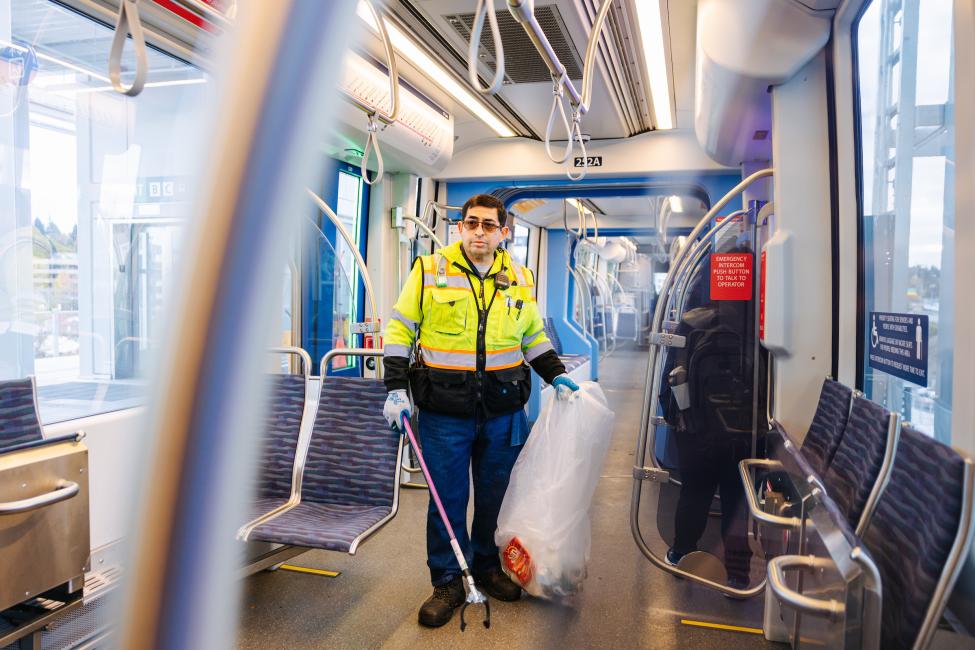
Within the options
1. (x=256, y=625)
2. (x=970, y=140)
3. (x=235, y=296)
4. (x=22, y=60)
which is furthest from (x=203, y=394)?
(x=22, y=60)

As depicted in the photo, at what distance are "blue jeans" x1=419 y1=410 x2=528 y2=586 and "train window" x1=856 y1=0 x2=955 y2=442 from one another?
1399 mm

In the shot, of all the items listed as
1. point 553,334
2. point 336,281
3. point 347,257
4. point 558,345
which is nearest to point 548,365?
point 336,281

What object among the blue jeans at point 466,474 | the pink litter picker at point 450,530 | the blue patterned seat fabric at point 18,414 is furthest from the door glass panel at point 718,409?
the blue patterned seat fabric at point 18,414

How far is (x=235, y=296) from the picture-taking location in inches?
13.2

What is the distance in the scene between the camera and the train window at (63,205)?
238cm

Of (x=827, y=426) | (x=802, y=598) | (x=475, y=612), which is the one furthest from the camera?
(x=475, y=612)

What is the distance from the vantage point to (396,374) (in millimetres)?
2592

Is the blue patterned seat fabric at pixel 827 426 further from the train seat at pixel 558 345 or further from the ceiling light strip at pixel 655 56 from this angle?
the train seat at pixel 558 345

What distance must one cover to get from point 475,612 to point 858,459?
1.61m

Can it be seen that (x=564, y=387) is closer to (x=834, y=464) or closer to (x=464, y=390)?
(x=464, y=390)

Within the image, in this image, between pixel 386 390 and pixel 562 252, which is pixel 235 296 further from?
pixel 562 252

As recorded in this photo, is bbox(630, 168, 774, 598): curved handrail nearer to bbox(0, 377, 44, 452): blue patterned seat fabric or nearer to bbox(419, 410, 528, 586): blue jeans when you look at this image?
bbox(419, 410, 528, 586): blue jeans

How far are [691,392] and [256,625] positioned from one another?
6.67 feet

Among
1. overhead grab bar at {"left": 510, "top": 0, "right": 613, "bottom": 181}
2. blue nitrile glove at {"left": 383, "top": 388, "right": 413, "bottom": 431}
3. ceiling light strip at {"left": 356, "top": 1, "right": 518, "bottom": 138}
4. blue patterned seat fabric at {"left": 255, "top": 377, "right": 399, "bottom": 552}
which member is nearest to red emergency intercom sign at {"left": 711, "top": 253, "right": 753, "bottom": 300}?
overhead grab bar at {"left": 510, "top": 0, "right": 613, "bottom": 181}
